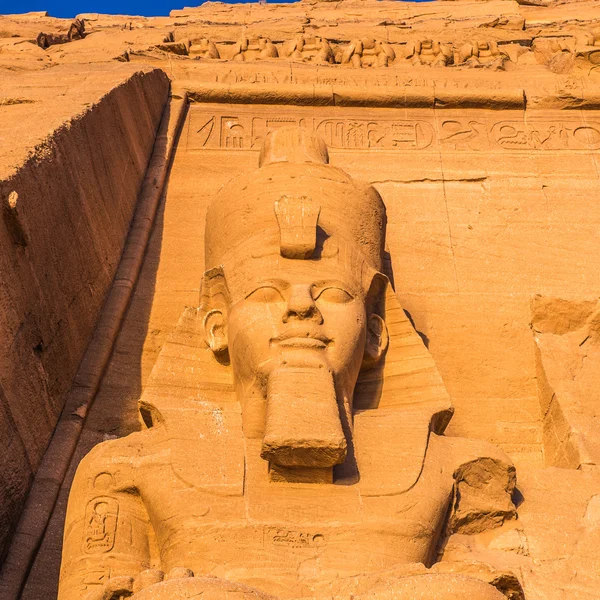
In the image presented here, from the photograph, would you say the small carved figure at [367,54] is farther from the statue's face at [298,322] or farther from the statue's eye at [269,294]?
the statue's eye at [269,294]

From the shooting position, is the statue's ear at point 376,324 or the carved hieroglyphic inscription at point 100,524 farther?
the statue's ear at point 376,324

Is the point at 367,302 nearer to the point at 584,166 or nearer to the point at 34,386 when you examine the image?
the point at 34,386

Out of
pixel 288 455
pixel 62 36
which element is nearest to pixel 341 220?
pixel 288 455

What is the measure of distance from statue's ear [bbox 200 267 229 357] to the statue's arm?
0.73 meters

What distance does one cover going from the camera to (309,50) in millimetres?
7805

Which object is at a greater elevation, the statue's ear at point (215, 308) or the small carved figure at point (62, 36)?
the small carved figure at point (62, 36)

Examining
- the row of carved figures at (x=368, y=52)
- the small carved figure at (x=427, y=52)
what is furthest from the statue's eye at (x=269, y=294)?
the small carved figure at (x=427, y=52)

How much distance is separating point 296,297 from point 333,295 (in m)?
0.21

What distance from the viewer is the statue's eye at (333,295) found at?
12.8 feet

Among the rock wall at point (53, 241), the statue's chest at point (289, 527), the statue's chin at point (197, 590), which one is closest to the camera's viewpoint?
the statue's chin at point (197, 590)

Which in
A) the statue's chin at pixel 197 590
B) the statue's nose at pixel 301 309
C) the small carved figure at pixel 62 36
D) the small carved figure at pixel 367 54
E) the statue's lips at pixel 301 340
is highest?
the small carved figure at pixel 62 36

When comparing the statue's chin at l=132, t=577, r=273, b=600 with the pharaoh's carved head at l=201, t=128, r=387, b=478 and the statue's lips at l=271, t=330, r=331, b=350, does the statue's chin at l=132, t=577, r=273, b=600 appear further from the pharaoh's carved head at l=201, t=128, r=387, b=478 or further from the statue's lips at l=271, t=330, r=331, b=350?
the statue's lips at l=271, t=330, r=331, b=350

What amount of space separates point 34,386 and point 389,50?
4.84m

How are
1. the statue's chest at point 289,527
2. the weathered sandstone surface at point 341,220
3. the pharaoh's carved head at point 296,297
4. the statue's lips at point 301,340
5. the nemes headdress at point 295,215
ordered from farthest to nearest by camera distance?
the nemes headdress at point 295,215, the statue's lips at point 301,340, the weathered sandstone surface at point 341,220, the pharaoh's carved head at point 296,297, the statue's chest at point 289,527
